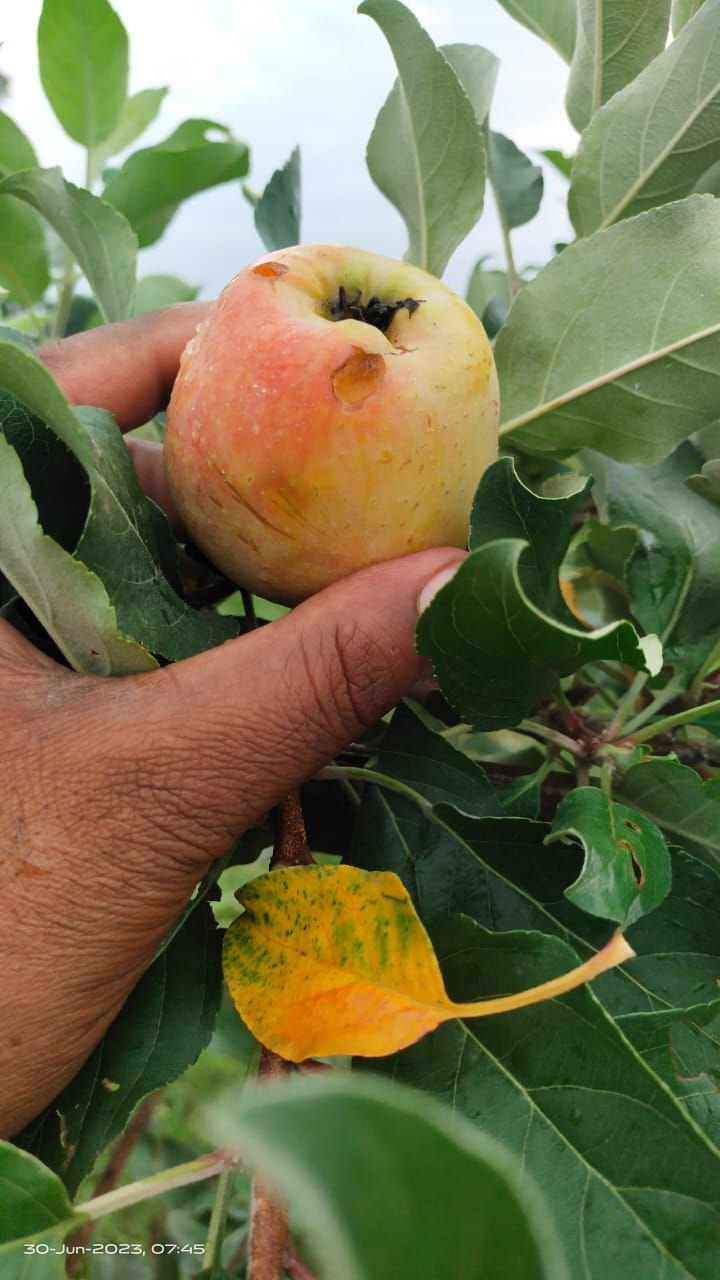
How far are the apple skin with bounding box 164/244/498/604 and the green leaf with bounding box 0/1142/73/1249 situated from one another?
0.32 meters

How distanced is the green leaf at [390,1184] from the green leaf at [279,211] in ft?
2.39

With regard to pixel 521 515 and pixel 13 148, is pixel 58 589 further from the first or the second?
pixel 13 148

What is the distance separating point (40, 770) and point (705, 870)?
1.26ft

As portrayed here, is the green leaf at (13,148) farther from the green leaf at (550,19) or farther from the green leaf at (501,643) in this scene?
the green leaf at (501,643)

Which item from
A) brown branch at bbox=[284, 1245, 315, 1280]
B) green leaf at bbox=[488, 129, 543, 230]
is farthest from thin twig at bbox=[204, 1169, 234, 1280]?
green leaf at bbox=[488, 129, 543, 230]

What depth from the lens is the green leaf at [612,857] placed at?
1.52 ft

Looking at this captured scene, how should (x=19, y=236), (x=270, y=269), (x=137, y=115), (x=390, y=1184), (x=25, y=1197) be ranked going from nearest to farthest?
(x=390, y=1184), (x=25, y=1197), (x=270, y=269), (x=19, y=236), (x=137, y=115)

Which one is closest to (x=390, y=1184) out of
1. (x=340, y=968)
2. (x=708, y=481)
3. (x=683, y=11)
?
(x=340, y=968)

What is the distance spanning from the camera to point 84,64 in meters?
0.96

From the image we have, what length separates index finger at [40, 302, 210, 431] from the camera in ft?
2.31

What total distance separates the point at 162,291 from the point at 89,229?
2.14 ft

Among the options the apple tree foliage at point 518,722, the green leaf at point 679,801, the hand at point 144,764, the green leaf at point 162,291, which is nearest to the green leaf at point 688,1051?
the apple tree foliage at point 518,722

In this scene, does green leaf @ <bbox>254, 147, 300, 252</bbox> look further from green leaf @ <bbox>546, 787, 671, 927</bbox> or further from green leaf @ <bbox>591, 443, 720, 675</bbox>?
green leaf @ <bbox>546, 787, 671, 927</bbox>

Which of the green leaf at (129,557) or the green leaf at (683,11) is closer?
the green leaf at (129,557)
